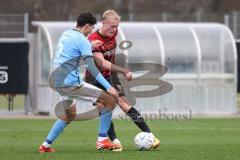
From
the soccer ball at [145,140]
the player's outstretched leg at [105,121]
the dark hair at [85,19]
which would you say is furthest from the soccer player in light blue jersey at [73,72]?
the soccer ball at [145,140]

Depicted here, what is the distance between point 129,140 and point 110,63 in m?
3.02

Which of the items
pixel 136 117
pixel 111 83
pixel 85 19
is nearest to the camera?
pixel 85 19

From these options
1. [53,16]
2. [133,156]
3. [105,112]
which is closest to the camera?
[133,156]

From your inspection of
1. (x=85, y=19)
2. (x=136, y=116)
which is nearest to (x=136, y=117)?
(x=136, y=116)

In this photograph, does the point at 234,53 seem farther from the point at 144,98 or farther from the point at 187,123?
the point at 187,123

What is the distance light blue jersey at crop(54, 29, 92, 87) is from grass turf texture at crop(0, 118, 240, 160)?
1221 mm

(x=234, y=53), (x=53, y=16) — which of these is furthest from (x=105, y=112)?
(x=53, y=16)

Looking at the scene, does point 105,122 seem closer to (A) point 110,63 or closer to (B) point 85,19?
(A) point 110,63

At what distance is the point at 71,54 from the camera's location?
1370cm

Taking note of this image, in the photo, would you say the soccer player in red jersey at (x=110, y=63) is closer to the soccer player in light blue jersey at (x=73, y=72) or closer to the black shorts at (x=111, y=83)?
the black shorts at (x=111, y=83)

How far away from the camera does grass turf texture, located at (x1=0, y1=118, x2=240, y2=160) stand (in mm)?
13302

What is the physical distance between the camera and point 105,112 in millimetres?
14594

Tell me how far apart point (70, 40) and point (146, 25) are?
51.0 ft

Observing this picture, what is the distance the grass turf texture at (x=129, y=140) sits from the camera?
43.6ft
